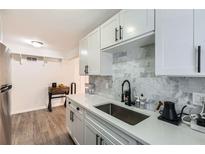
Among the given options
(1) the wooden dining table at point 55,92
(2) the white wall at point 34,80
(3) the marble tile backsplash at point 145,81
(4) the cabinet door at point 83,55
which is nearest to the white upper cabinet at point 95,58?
(4) the cabinet door at point 83,55

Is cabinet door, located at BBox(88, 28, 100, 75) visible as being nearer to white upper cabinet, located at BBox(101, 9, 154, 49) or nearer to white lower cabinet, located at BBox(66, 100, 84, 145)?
white upper cabinet, located at BBox(101, 9, 154, 49)

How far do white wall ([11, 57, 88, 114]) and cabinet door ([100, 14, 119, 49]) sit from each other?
334 cm

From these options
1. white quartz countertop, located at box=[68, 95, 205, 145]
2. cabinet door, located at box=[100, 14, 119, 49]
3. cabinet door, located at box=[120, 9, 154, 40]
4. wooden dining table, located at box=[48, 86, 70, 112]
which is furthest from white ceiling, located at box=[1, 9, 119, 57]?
wooden dining table, located at box=[48, 86, 70, 112]

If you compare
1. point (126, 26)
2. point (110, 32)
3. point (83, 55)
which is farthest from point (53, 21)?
point (126, 26)

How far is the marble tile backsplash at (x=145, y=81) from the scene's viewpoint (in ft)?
3.72

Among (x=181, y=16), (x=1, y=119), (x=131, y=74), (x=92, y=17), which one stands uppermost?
(x=92, y=17)

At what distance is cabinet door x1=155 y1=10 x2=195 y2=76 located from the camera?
83cm

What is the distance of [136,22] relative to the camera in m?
1.24

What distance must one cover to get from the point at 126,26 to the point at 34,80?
3.94 meters
